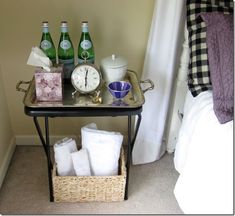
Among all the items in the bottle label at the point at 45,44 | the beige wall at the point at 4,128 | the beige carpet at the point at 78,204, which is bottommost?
the beige carpet at the point at 78,204

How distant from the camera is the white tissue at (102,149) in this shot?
5.17 feet

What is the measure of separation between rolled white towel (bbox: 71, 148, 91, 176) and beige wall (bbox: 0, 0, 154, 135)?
0.57 meters

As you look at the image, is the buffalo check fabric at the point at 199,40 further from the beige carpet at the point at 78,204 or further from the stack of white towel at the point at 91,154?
the beige carpet at the point at 78,204

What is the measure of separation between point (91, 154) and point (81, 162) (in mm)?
65

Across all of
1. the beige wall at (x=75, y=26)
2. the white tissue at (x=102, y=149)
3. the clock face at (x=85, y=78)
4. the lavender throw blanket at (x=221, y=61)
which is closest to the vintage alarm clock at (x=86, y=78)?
the clock face at (x=85, y=78)

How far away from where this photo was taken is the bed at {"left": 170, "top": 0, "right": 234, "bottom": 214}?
126cm

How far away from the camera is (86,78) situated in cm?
146

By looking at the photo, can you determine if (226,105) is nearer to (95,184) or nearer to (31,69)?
(95,184)

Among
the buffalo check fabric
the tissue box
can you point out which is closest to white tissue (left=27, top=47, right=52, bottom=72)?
the tissue box

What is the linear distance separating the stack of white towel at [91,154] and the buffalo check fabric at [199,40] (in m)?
0.46

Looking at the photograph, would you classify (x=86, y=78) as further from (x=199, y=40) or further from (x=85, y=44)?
(x=199, y=40)

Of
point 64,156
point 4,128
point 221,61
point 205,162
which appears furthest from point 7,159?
point 221,61

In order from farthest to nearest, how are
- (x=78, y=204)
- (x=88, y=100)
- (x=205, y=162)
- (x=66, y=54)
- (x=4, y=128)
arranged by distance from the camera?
1. (x=4, y=128)
2. (x=78, y=204)
3. (x=66, y=54)
4. (x=88, y=100)
5. (x=205, y=162)

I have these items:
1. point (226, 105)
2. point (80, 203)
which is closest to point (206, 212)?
point (226, 105)
